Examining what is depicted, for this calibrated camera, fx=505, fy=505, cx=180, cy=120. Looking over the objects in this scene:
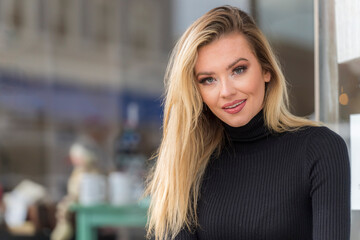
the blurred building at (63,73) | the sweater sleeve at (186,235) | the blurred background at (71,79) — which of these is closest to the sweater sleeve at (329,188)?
the sweater sleeve at (186,235)

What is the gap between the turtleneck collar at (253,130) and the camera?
1496 mm

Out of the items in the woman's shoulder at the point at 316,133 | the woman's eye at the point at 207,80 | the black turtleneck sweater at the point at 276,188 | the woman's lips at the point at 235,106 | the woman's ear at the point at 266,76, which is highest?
the woman's ear at the point at 266,76

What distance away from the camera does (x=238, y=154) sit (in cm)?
155

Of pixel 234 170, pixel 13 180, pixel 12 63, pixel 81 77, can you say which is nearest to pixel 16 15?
pixel 12 63

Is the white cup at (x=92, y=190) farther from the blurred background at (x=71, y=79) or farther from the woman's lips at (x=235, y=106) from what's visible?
the woman's lips at (x=235, y=106)

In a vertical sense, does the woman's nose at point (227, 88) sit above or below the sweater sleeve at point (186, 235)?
above

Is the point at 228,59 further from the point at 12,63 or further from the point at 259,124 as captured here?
the point at 12,63

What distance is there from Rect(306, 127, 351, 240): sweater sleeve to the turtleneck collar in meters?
0.20

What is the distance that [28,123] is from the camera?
7.13 metres

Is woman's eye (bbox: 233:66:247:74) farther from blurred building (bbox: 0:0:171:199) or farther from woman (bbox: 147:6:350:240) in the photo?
blurred building (bbox: 0:0:171:199)

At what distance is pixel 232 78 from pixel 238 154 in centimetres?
26

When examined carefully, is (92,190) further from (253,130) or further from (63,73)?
(63,73)

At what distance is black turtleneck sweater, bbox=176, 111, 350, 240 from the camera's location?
1271 millimetres

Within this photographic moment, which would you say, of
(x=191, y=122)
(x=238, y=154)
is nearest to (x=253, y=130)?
(x=238, y=154)
